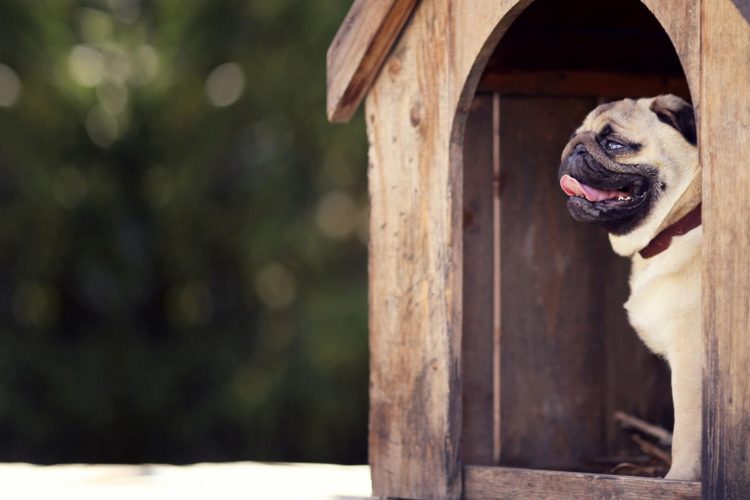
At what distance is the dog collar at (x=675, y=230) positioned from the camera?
3816 millimetres

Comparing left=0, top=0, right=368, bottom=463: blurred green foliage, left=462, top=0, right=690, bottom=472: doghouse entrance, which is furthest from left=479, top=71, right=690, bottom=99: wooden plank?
left=0, top=0, right=368, bottom=463: blurred green foliage

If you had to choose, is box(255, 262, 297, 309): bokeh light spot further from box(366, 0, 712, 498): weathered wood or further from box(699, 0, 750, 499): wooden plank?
box(699, 0, 750, 499): wooden plank

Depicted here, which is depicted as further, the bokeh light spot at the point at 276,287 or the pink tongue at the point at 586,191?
the bokeh light spot at the point at 276,287

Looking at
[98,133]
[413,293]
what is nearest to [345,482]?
[413,293]

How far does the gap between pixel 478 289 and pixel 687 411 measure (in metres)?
1.37

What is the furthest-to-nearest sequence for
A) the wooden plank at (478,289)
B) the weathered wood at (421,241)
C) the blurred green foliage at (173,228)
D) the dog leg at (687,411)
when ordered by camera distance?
the blurred green foliage at (173,228)
the wooden plank at (478,289)
the weathered wood at (421,241)
the dog leg at (687,411)

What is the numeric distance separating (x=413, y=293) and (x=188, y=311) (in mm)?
7947

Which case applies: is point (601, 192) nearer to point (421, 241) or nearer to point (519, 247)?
point (421, 241)

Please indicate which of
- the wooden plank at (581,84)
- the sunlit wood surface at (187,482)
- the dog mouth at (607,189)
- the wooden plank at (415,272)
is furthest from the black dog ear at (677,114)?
the sunlit wood surface at (187,482)

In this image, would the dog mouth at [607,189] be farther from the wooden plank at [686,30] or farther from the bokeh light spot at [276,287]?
the bokeh light spot at [276,287]

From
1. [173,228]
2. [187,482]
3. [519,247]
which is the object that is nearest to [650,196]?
[519,247]

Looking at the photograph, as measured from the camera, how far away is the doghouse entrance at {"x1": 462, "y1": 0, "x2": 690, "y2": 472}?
4832 mm

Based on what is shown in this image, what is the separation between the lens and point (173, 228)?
37.6 feet

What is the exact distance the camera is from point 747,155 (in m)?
3.00
